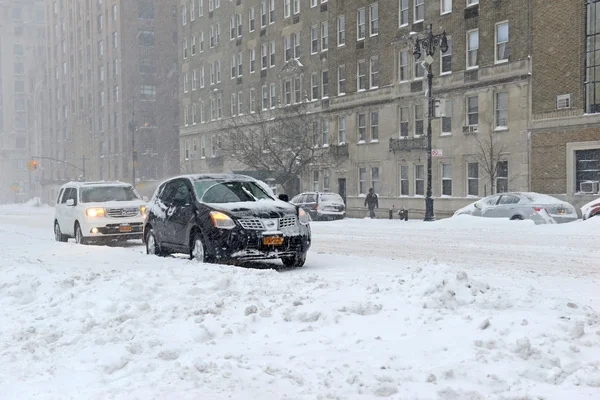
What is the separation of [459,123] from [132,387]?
35.2 meters

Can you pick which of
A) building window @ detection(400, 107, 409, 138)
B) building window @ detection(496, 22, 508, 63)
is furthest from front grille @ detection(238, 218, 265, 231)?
building window @ detection(400, 107, 409, 138)

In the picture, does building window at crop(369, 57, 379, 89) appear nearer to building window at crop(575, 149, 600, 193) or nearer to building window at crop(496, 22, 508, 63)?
building window at crop(496, 22, 508, 63)

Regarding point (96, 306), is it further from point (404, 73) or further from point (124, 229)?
point (404, 73)

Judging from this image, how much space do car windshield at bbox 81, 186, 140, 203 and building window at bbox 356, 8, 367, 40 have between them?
29.2 meters

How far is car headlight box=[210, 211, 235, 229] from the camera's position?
1129 centimetres

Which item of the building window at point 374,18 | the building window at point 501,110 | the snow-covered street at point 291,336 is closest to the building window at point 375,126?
the building window at point 374,18

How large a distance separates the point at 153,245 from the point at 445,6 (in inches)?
1194

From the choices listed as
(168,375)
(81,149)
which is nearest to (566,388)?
(168,375)

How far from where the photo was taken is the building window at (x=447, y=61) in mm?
38688

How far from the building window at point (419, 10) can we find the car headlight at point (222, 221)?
32.5m

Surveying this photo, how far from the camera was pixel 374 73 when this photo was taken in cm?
4447

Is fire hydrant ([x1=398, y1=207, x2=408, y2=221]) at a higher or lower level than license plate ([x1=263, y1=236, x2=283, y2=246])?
lower

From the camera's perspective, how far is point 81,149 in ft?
322

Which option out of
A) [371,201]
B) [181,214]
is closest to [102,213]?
[181,214]
